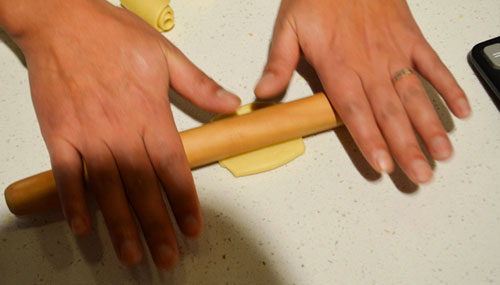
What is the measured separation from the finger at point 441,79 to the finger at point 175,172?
0.42m

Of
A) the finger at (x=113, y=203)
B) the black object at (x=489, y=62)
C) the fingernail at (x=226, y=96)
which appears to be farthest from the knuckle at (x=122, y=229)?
the black object at (x=489, y=62)

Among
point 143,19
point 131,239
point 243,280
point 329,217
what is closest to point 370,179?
point 329,217

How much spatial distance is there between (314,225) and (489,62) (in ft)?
1.43

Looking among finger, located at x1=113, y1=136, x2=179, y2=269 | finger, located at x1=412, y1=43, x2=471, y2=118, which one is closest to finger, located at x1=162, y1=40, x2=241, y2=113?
finger, located at x1=113, y1=136, x2=179, y2=269

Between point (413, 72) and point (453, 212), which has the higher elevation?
point (413, 72)

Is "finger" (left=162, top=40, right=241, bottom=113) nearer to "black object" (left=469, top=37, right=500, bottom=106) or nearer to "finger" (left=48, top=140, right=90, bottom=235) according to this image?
"finger" (left=48, top=140, right=90, bottom=235)

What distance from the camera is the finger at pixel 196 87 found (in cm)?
58

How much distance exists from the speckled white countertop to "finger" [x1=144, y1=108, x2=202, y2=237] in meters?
0.07

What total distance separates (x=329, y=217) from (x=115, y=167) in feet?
1.12

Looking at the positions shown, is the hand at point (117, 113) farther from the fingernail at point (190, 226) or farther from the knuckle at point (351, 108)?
the knuckle at point (351, 108)

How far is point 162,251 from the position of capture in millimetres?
508

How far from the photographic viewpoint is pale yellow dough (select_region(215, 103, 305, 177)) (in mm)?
615

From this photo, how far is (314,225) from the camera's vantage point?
578 mm

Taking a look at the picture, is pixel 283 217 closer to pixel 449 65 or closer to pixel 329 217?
pixel 329 217
